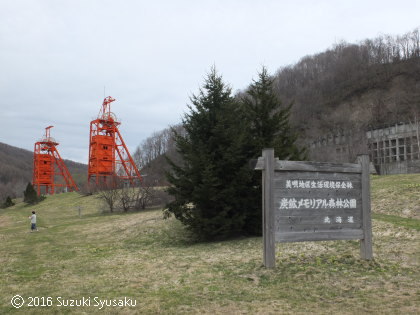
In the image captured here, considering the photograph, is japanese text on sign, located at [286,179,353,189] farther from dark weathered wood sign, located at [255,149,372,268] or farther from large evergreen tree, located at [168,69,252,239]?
large evergreen tree, located at [168,69,252,239]

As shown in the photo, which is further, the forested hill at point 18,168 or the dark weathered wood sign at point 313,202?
the forested hill at point 18,168

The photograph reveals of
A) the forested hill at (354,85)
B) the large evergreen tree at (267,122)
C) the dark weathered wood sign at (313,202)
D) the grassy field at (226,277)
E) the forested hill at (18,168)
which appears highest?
the forested hill at (354,85)

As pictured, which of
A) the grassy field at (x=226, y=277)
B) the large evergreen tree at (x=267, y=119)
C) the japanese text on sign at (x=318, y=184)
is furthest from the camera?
the large evergreen tree at (x=267, y=119)

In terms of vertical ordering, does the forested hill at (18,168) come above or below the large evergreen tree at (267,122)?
above

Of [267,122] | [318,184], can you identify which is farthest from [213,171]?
[318,184]

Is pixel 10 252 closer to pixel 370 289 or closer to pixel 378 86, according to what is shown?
pixel 370 289

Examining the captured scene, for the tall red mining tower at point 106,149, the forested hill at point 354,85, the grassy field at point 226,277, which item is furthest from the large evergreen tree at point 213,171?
the forested hill at point 354,85

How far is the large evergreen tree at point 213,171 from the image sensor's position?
1123cm

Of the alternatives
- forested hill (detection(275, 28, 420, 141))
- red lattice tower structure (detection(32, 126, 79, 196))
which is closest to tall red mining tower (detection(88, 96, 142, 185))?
red lattice tower structure (detection(32, 126, 79, 196))

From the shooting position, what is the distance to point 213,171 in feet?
37.2

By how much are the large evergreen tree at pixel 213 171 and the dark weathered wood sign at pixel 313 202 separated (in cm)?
369

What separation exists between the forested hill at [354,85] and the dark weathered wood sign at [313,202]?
220ft

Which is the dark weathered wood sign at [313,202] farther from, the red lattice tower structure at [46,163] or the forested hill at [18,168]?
the forested hill at [18,168]

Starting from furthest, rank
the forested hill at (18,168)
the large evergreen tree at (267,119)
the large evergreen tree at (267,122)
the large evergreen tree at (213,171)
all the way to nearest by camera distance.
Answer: the forested hill at (18,168)
the large evergreen tree at (267,119)
the large evergreen tree at (267,122)
the large evergreen tree at (213,171)
